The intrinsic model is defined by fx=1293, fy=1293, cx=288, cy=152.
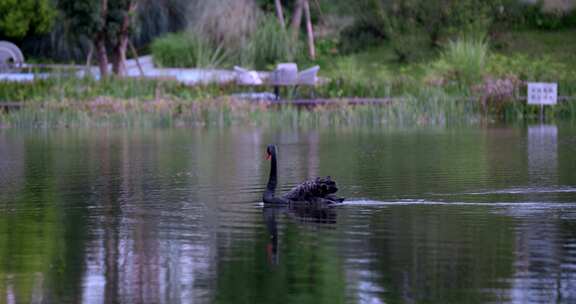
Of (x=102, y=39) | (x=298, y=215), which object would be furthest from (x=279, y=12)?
(x=298, y=215)

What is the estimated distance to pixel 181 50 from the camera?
55.6 meters

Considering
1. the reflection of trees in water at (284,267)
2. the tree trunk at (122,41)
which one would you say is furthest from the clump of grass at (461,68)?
the reflection of trees in water at (284,267)

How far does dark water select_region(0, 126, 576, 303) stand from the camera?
1085 cm

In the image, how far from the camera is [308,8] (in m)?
58.9

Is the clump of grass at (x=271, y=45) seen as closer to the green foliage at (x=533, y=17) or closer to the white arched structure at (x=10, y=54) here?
the white arched structure at (x=10, y=54)

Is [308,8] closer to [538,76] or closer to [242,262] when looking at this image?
[538,76]

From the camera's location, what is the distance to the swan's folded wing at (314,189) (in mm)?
16016

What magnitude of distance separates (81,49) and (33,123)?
21.6 metres

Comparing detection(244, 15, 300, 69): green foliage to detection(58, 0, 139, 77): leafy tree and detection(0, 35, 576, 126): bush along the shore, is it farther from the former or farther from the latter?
detection(0, 35, 576, 126): bush along the shore

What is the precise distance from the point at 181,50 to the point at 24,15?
7004mm

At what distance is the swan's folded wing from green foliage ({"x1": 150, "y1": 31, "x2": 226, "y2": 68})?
3684cm

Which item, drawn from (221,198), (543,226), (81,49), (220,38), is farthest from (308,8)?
(543,226)

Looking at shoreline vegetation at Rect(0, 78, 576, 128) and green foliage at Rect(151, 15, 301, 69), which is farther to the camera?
green foliage at Rect(151, 15, 301, 69)

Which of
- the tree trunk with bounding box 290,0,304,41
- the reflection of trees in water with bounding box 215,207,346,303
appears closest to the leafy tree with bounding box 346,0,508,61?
the tree trunk with bounding box 290,0,304,41
